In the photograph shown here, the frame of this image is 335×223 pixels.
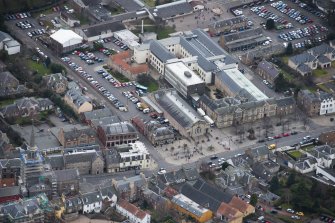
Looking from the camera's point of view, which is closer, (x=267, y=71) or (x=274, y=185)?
(x=274, y=185)

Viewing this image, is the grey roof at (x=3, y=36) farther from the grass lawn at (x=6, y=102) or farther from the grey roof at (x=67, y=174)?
the grey roof at (x=67, y=174)

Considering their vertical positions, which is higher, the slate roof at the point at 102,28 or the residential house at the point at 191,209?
the residential house at the point at 191,209

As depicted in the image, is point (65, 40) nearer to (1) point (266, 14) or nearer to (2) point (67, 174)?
(1) point (266, 14)

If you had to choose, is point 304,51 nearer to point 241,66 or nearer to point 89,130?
point 241,66

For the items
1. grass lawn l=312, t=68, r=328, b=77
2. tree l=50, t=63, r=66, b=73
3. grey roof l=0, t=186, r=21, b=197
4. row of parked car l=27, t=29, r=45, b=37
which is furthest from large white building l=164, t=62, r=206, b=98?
grey roof l=0, t=186, r=21, b=197

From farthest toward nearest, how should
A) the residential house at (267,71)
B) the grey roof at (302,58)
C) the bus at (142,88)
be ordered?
the grey roof at (302,58) < the residential house at (267,71) < the bus at (142,88)

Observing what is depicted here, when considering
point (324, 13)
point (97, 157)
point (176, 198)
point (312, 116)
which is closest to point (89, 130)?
point (97, 157)

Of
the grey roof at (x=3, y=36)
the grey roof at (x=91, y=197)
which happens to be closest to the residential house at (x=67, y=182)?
the grey roof at (x=91, y=197)

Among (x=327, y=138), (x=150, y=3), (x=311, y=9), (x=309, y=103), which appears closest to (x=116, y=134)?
(x=327, y=138)
